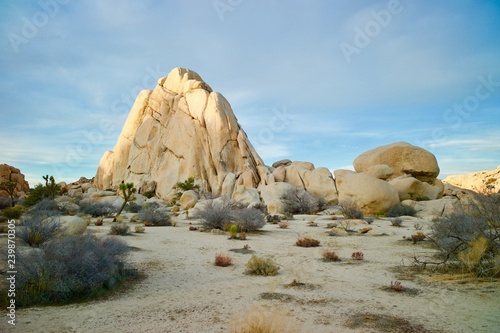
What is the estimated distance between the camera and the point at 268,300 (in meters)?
5.66

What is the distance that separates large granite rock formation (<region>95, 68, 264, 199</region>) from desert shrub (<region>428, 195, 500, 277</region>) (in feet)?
99.4

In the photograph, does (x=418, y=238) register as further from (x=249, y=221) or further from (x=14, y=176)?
(x=14, y=176)

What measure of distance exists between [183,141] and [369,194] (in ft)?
99.8

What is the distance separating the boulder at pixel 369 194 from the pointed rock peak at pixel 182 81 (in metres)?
31.6

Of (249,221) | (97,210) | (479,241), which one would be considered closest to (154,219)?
(249,221)

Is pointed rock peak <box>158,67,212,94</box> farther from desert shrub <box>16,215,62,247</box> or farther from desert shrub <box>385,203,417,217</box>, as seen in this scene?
desert shrub <box>16,215,62,247</box>

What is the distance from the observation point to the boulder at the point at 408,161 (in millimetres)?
32938

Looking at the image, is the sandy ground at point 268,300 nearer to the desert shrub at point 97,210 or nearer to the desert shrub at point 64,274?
the desert shrub at point 64,274

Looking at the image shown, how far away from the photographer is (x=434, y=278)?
698 cm

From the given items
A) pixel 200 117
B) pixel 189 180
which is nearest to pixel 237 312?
pixel 189 180

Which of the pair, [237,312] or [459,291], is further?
[459,291]

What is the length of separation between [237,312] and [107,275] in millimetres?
2701

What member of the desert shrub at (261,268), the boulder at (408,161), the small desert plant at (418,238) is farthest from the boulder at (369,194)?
the desert shrub at (261,268)

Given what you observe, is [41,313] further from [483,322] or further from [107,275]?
[483,322]
